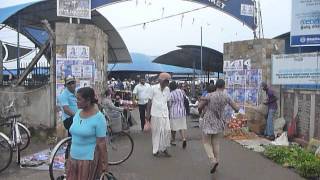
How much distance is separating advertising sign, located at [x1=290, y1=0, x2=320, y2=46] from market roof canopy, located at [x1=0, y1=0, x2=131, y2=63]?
8.34 metres

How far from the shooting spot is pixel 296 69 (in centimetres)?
1277

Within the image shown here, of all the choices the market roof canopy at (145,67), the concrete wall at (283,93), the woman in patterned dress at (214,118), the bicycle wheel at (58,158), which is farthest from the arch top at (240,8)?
the market roof canopy at (145,67)

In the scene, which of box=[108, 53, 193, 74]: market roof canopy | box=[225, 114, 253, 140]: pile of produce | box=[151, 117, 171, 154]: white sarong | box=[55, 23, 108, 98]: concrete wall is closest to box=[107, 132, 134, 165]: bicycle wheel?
box=[151, 117, 171, 154]: white sarong

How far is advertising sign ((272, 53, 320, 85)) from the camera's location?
478 inches

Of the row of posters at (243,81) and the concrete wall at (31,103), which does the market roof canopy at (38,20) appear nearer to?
the concrete wall at (31,103)

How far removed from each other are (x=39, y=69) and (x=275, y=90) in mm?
6415

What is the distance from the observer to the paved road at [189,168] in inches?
354

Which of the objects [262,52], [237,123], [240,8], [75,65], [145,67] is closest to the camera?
[75,65]

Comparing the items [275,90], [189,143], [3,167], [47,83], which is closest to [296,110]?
[275,90]

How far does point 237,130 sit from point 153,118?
3741 millimetres

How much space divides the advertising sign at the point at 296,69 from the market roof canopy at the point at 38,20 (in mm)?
7865

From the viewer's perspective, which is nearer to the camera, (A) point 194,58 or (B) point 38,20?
(B) point 38,20

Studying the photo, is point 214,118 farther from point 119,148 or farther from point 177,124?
point 177,124

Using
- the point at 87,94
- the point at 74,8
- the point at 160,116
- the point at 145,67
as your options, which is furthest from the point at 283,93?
the point at 145,67
